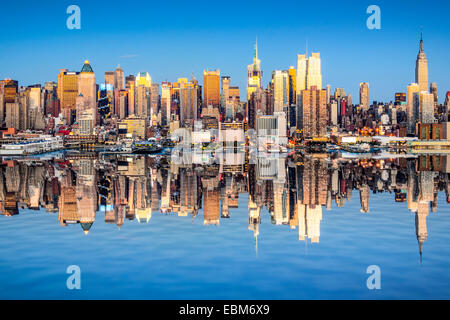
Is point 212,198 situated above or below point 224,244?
above

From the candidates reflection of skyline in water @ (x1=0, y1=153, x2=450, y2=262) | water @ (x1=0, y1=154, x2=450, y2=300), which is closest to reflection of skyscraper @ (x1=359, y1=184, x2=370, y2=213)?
reflection of skyline in water @ (x1=0, y1=153, x2=450, y2=262)

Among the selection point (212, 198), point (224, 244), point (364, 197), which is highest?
point (212, 198)

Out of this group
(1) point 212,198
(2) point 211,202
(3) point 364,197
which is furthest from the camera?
(3) point 364,197

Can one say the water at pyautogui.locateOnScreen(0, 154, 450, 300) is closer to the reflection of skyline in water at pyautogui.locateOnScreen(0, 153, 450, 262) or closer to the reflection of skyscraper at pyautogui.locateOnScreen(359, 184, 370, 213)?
the reflection of skyline in water at pyautogui.locateOnScreen(0, 153, 450, 262)

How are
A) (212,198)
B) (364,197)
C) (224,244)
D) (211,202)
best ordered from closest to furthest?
(224,244) < (211,202) < (212,198) < (364,197)

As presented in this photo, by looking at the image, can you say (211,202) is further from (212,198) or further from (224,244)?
(224,244)

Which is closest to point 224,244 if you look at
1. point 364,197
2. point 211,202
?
point 211,202

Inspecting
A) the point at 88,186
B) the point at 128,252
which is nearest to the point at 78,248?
the point at 128,252

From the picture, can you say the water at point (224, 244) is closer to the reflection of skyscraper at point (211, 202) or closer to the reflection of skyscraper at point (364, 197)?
the reflection of skyscraper at point (211, 202)
